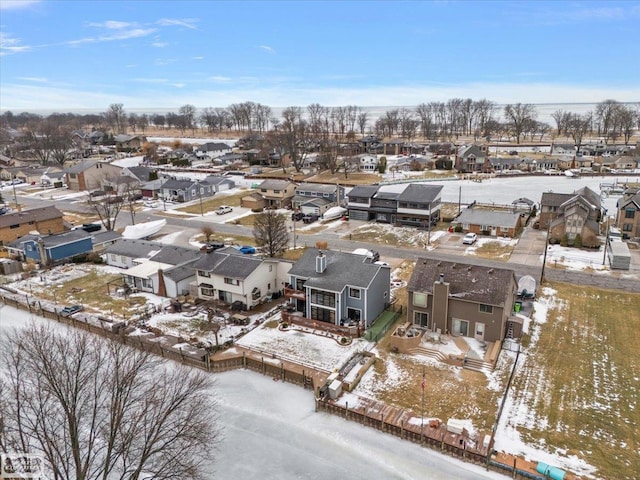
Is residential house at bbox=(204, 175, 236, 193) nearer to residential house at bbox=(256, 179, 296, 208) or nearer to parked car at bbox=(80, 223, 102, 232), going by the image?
residential house at bbox=(256, 179, 296, 208)

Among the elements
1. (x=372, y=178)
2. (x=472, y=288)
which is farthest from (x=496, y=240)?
(x=372, y=178)

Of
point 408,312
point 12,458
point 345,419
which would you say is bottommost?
point 345,419

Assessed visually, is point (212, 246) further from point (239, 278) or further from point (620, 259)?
point (620, 259)

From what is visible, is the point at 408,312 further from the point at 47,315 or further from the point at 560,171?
the point at 560,171

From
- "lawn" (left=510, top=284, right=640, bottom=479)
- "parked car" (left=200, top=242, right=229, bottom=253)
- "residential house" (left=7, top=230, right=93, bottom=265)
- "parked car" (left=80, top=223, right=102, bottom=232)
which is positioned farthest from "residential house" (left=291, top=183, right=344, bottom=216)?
"lawn" (left=510, top=284, right=640, bottom=479)

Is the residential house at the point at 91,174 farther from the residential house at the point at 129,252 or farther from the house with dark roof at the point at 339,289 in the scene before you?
the house with dark roof at the point at 339,289

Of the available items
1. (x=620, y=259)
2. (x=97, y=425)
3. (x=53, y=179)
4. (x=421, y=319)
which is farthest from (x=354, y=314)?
(x=53, y=179)
